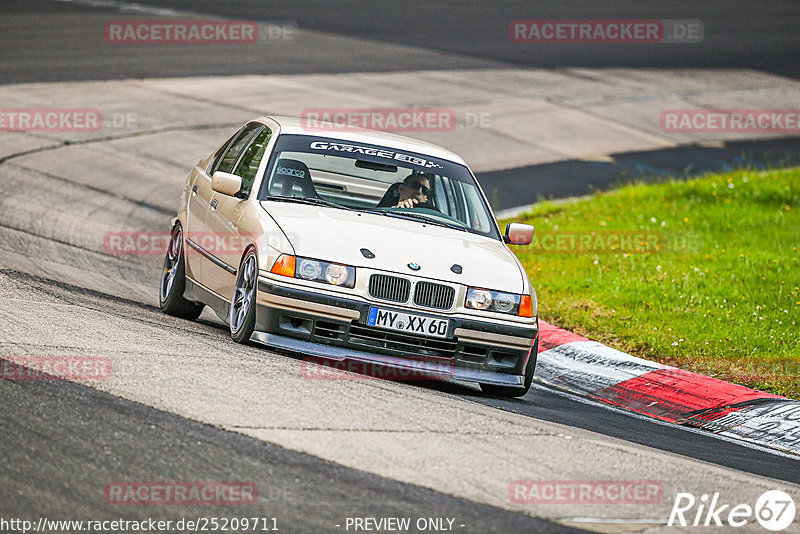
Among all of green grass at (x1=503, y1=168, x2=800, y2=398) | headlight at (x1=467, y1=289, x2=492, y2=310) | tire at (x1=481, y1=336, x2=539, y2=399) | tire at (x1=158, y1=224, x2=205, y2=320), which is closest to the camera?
headlight at (x1=467, y1=289, x2=492, y2=310)

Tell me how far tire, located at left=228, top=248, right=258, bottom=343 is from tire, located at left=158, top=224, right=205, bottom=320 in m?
1.33

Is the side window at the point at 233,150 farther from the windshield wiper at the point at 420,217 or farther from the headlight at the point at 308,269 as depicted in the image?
the headlight at the point at 308,269

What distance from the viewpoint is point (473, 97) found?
23.5 metres

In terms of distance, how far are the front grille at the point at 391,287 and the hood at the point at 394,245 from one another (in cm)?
6

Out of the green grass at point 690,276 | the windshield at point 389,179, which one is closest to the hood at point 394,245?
the windshield at point 389,179

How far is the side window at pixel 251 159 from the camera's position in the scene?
8.87 meters

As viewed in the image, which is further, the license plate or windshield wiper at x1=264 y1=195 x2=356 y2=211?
windshield wiper at x1=264 y1=195 x2=356 y2=211

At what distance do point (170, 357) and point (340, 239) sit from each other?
1457 millimetres

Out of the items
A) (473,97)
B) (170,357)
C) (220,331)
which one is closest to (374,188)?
(220,331)

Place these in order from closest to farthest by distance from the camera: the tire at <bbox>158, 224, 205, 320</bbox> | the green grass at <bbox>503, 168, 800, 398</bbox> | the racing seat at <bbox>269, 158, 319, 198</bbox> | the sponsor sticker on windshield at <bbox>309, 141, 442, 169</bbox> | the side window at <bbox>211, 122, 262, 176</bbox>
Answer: the racing seat at <bbox>269, 158, 319, 198</bbox> < the sponsor sticker on windshield at <bbox>309, 141, 442, 169</bbox> < the tire at <bbox>158, 224, 205, 320</bbox> < the side window at <bbox>211, 122, 262, 176</bbox> < the green grass at <bbox>503, 168, 800, 398</bbox>

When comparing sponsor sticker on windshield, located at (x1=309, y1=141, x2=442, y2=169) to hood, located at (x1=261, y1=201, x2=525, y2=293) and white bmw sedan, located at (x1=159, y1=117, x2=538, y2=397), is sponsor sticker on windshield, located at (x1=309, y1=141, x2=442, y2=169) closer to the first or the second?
white bmw sedan, located at (x1=159, y1=117, x2=538, y2=397)

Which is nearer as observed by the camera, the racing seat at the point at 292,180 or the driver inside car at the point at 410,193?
the racing seat at the point at 292,180

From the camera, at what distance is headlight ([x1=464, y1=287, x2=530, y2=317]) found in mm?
7684

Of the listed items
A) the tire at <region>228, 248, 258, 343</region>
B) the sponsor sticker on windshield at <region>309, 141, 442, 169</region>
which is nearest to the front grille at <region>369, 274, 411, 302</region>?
the tire at <region>228, 248, 258, 343</region>
